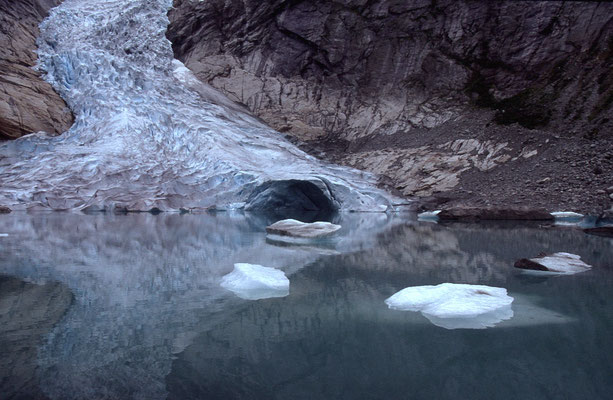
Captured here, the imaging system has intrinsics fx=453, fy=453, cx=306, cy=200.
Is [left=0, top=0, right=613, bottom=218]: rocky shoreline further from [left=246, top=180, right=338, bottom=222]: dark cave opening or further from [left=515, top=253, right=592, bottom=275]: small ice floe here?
[left=515, top=253, right=592, bottom=275]: small ice floe

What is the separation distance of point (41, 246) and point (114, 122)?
10.1 meters

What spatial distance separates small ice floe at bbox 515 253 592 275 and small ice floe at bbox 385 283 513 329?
123 centimetres

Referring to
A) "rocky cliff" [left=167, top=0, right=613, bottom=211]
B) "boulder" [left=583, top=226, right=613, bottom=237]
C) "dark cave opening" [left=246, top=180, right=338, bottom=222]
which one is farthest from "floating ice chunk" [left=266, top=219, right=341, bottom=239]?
"rocky cliff" [left=167, top=0, right=613, bottom=211]

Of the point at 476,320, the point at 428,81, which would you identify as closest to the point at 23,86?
the point at 428,81

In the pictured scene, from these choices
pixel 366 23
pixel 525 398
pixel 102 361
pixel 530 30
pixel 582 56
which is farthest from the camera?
pixel 366 23

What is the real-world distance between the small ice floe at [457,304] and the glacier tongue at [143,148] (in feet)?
31.1

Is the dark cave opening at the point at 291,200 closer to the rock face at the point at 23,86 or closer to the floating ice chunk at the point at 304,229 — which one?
the floating ice chunk at the point at 304,229

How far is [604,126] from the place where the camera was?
12.7m

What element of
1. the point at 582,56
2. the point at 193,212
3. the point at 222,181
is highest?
the point at 582,56

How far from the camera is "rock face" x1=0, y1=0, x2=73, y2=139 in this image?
517 inches

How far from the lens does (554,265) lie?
12.5ft

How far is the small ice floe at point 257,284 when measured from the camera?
2.88 metres

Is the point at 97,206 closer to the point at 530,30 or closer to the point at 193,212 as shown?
the point at 193,212

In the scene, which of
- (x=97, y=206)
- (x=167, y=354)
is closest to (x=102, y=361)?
(x=167, y=354)
